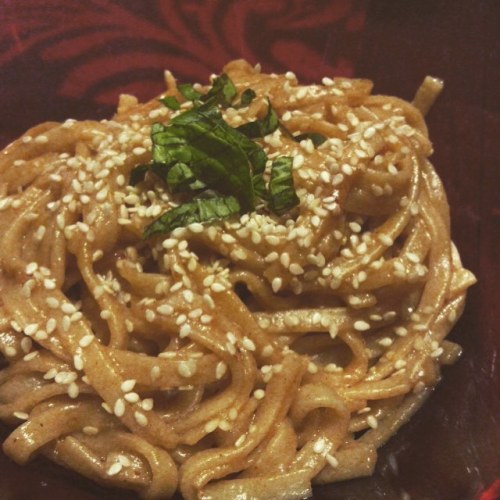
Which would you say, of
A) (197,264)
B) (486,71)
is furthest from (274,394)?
(486,71)

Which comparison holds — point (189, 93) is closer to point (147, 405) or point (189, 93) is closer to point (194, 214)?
point (194, 214)

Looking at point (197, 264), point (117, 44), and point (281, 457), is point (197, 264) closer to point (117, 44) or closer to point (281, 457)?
point (281, 457)

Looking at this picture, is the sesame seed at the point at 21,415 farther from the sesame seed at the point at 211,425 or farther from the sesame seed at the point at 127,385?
the sesame seed at the point at 211,425

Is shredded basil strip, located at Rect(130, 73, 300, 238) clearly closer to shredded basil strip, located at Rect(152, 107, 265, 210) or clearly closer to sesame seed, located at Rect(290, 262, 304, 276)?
shredded basil strip, located at Rect(152, 107, 265, 210)

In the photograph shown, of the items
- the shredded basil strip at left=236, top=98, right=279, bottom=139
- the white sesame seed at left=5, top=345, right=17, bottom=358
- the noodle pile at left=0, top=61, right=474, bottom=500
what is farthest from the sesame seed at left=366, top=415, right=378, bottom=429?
the white sesame seed at left=5, top=345, right=17, bottom=358

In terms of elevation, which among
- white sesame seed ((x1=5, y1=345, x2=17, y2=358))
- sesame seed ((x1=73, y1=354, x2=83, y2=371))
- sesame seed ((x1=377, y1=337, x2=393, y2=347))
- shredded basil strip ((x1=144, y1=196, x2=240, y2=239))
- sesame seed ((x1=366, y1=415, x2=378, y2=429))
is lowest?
sesame seed ((x1=366, y1=415, x2=378, y2=429))

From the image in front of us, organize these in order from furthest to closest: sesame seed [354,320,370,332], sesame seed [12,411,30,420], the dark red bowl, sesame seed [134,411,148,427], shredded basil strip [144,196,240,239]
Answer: the dark red bowl, sesame seed [354,320,370,332], shredded basil strip [144,196,240,239], sesame seed [12,411,30,420], sesame seed [134,411,148,427]

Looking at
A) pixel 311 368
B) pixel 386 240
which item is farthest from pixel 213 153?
pixel 311 368
